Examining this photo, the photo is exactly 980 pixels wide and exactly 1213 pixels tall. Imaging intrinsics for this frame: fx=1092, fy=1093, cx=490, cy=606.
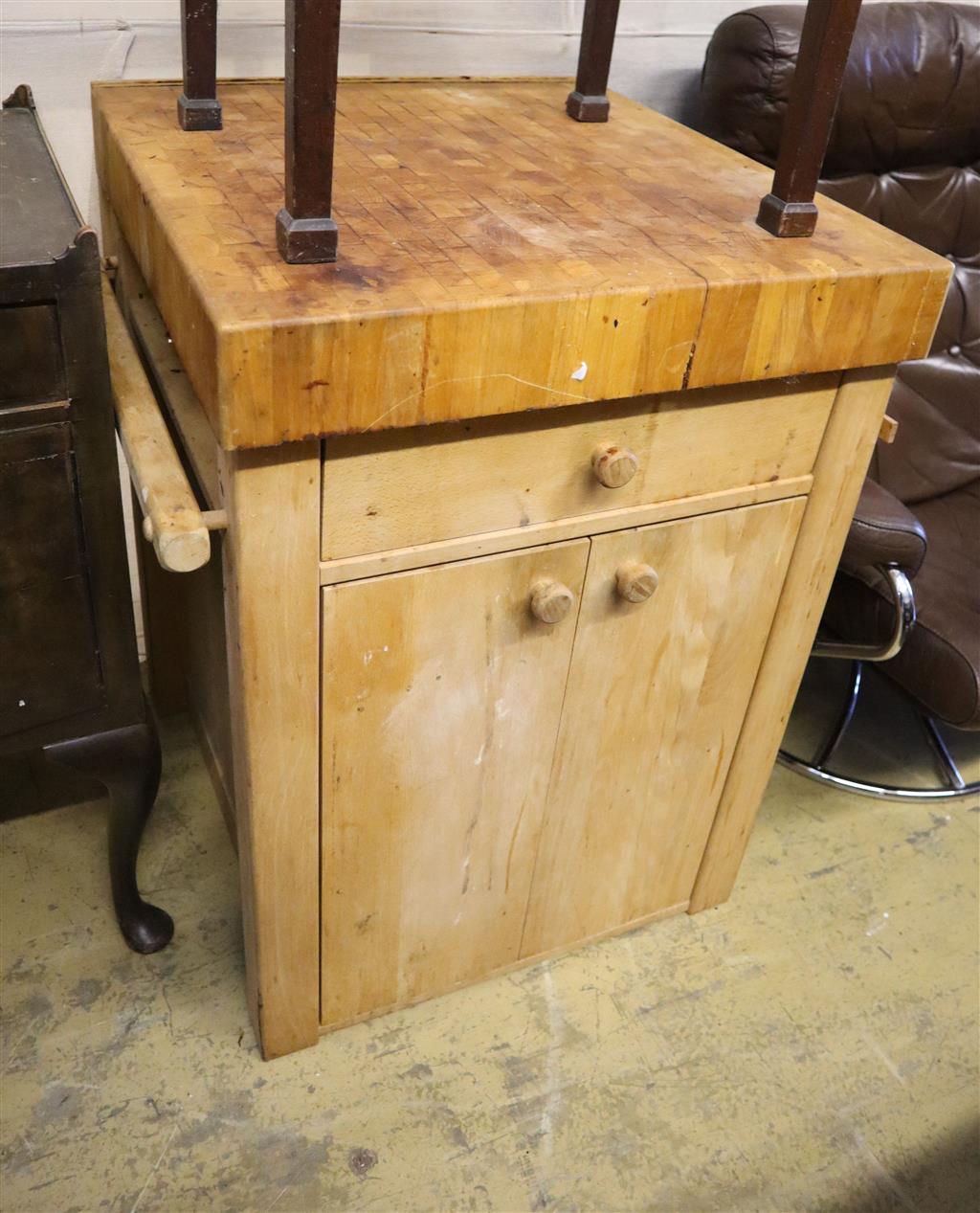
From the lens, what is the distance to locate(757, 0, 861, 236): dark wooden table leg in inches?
36.4

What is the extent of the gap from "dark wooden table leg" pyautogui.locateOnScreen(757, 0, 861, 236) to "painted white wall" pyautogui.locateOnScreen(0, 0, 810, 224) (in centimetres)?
60

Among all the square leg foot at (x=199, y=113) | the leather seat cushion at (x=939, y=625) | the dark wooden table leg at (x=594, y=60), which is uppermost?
the dark wooden table leg at (x=594, y=60)

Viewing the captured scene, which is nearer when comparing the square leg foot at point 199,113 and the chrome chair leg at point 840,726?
the square leg foot at point 199,113

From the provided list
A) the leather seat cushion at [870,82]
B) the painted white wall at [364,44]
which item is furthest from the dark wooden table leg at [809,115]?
the painted white wall at [364,44]

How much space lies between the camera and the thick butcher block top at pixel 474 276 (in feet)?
2.65

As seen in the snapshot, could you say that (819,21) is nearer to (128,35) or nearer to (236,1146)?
(128,35)

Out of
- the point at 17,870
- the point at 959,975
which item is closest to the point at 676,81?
the point at 959,975

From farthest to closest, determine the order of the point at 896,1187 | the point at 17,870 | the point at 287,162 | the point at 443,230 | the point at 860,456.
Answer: the point at 17,870, the point at 896,1187, the point at 860,456, the point at 443,230, the point at 287,162

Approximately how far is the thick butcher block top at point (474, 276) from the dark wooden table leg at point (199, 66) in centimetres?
3

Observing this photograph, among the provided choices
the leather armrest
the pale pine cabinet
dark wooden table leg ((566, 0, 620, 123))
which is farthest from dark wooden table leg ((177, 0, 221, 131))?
the leather armrest

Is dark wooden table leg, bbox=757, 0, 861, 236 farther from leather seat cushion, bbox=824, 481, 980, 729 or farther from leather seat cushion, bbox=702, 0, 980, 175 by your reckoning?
leather seat cushion, bbox=824, 481, 980, 729

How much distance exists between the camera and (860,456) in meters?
1.14

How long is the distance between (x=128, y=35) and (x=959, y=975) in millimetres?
1602

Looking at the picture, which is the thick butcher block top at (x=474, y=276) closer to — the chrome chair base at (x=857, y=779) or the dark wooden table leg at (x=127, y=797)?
the dark wooden table leg at (x=127, y=797)
